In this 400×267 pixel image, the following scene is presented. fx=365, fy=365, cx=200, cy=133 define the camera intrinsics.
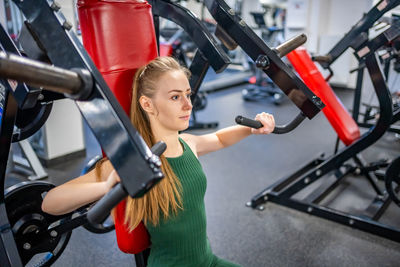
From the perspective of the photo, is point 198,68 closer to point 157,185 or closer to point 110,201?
point 157,185

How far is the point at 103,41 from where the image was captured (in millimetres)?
1186

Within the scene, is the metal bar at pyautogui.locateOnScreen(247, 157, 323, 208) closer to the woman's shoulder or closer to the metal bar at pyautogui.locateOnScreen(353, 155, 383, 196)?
the metal bar at pyautogui.locateOnScreen(353, 155, 383, 196)

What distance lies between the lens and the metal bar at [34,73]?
0.68 m

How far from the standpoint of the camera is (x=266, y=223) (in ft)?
9.18

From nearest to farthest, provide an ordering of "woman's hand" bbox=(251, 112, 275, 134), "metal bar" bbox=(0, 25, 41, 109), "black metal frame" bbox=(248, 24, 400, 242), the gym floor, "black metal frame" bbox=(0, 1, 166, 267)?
"black metal frame" bbox=(0, 1, 166, 267) → "metal bar" bbox=(0, 25, 41, 109) → "woman's hand" bbox=(251, 112, 275, 134) → the gym floor → "black metal frame" bbox=(248, 24, 400, 242)

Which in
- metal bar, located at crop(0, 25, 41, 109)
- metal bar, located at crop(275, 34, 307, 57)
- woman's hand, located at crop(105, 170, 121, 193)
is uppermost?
metal bar, located at crop(275, 34, 307, 57)

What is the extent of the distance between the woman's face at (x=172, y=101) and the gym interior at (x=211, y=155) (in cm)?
12

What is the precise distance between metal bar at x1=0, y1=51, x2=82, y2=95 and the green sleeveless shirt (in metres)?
0.57

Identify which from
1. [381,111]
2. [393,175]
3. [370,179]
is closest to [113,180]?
[393,175]

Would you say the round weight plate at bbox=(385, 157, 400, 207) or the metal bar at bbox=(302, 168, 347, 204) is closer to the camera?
the round weight plate at bbox=(385, 157, 400, 207)

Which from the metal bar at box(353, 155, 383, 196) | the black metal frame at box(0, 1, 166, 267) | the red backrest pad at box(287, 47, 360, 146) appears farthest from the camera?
the metal bar at box(353, 155, 383, 196)

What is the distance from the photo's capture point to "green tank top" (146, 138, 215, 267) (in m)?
1.28

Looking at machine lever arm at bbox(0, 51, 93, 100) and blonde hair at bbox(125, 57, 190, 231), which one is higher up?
machine lever arm at bbox(0, 51, 93, 100)

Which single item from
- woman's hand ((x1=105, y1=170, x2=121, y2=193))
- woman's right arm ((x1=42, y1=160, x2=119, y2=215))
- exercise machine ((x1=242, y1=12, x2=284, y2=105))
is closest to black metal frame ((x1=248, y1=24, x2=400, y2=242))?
woman's right arm ((x1=42, y1=160, x2=119, y2=215))
